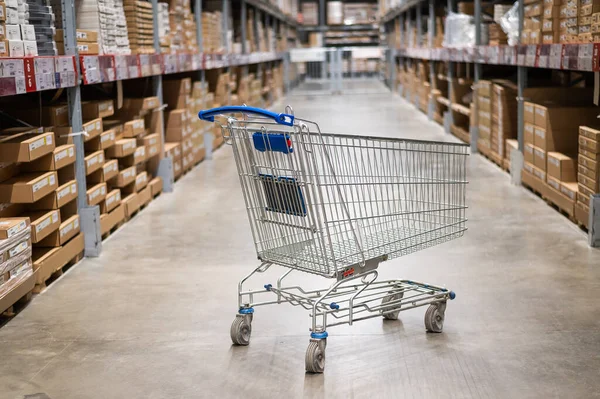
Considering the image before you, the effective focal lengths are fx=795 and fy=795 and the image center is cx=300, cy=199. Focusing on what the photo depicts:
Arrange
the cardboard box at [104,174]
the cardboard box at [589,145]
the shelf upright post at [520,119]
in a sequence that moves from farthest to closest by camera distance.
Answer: the shelf upright post at [520,119], the cardboard box at [104,174], the cardboard box at [589,145]

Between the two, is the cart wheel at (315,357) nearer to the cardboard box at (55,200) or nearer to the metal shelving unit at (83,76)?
the metal shelving unit at (83,76)

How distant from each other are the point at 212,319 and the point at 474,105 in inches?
284

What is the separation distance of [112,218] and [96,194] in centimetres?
43

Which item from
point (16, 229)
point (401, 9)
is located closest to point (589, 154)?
point (16, 229)

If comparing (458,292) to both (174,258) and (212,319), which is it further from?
(174,258)

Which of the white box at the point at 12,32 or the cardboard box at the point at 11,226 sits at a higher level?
the white box at the point at 12,32

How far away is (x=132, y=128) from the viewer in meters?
6.98

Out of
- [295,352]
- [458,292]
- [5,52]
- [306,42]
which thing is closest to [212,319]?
[295,352]

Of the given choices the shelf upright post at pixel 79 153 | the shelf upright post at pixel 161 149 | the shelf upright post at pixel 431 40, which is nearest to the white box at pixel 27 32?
the shelf upright post at pixel 79 153

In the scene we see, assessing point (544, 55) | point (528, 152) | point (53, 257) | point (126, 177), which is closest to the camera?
point (53, 257)

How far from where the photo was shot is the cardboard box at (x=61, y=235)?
5004 mm

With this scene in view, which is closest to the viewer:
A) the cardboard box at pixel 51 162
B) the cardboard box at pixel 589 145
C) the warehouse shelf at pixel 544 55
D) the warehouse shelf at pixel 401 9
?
the cardboard box at pixel 51 162

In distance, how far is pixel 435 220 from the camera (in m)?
3.96

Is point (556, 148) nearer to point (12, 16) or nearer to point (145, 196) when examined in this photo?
point (145, 196)
